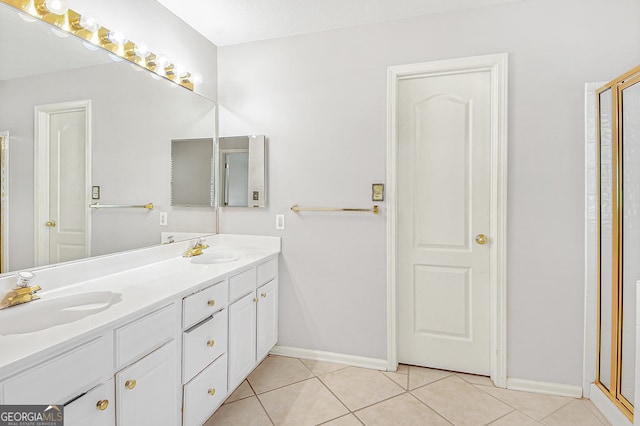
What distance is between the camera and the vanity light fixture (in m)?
1.43

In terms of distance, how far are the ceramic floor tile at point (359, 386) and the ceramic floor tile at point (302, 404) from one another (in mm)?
64

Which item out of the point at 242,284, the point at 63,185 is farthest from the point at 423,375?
the point at 63,185

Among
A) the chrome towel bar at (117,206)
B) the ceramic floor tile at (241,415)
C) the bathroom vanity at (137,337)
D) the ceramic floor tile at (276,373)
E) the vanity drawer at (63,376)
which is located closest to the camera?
the vanity drawer at (63,376)

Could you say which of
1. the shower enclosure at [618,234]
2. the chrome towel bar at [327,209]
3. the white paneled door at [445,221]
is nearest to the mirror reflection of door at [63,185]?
the chrome towel bar at [327,209]

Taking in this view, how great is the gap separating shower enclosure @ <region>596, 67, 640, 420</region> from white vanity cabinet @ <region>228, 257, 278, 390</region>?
6.71 ft

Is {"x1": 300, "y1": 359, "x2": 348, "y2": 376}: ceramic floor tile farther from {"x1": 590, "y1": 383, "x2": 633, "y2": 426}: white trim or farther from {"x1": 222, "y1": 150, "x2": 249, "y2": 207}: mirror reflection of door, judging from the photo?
{"x1": 590, "y1": 383, "x2": 633, "y2": 426}: white trim

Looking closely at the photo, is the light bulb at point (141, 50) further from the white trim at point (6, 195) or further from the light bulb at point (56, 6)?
the white trim at point (6, 195)

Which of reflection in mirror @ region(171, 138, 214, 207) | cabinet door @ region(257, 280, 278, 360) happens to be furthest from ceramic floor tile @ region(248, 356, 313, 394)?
reflection in mirror @ region(171, 138, 214, 207)

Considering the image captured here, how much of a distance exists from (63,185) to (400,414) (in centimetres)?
212

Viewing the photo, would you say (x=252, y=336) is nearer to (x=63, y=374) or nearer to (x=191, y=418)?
(x=191, y=418)

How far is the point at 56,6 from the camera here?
1.46m

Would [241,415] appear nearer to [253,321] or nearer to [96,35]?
[253,321]

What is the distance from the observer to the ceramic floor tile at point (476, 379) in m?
2.20

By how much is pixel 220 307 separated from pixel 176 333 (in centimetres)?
34
